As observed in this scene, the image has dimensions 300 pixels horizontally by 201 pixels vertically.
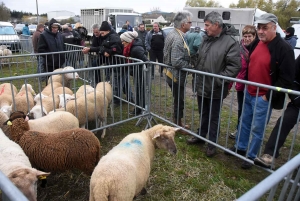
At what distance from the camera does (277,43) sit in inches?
117

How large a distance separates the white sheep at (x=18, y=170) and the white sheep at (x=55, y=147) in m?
0.19

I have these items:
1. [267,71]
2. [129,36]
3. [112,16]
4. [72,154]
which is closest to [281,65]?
[267,71]

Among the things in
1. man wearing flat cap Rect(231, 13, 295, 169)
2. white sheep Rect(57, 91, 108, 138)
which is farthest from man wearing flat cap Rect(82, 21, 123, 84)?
man wearing flat cap Rect(231, 13, 295, 169)

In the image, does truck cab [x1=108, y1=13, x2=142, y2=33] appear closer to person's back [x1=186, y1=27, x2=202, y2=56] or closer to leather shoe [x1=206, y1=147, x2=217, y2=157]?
person's back [x1=186, y1=27, x2=202, y2=56]

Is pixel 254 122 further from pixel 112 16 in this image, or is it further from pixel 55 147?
pixel 112 16

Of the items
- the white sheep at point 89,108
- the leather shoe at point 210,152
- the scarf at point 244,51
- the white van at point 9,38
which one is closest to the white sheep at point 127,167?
the leather shoe at point 210,152

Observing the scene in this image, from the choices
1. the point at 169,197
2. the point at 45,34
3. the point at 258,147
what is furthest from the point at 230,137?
the point at 45,34

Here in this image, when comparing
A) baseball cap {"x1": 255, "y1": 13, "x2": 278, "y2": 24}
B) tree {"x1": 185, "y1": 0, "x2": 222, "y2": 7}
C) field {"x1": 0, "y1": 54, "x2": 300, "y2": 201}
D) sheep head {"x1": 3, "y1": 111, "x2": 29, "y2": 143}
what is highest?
tree {"x1": 185, "y1": 0, "x2": 222, "y2": 7}

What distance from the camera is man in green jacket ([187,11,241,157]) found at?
351 cm

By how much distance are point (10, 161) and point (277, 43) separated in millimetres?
3338

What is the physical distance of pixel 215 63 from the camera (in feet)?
12.0

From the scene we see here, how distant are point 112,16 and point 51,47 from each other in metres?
18.3

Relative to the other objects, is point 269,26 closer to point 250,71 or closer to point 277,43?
point 277,43

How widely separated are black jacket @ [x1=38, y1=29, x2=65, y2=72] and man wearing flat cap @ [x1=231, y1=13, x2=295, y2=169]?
18.4 feet
